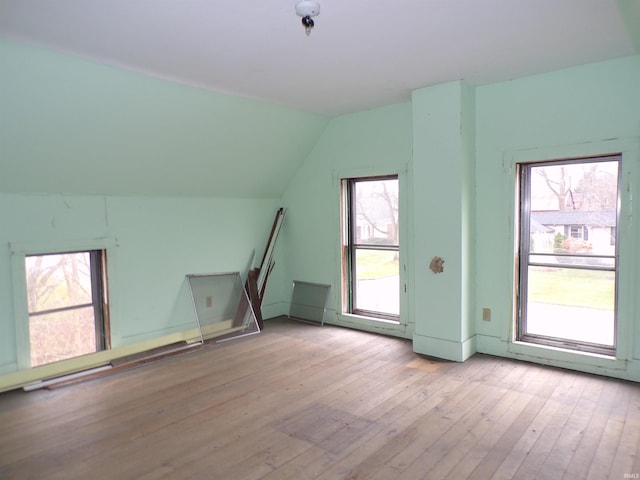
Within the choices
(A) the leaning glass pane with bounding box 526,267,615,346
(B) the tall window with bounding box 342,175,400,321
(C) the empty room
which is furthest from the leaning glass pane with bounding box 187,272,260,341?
(A) the leaning glass pane with bounding box 526,267,615,346

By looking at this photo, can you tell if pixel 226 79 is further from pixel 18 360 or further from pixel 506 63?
pixel 18 360

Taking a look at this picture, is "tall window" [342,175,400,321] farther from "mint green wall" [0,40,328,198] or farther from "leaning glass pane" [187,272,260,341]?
"leaning glass pane" [187,272,260,341]

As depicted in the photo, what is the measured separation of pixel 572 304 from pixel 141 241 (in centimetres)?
403

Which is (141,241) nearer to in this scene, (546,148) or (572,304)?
(546,148)

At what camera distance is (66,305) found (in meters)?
3.88

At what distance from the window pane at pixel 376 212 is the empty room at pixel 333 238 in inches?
1.1

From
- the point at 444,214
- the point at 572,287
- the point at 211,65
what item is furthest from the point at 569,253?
the point at 211,65

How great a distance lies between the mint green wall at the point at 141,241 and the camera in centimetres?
348

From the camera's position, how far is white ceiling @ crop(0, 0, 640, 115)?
229 cm

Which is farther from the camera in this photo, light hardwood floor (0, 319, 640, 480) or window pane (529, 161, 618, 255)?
window pane (529, 161, 618, 255)

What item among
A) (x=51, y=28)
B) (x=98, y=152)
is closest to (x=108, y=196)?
(x=98, y=152)

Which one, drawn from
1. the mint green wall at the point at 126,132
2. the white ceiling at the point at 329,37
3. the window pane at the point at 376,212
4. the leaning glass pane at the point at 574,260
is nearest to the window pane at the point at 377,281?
the window pane at the point at 376,212

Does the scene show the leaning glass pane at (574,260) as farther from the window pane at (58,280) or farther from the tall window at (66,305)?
the window pane at (58,280)

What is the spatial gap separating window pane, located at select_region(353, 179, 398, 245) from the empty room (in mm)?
28
